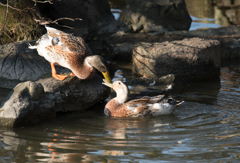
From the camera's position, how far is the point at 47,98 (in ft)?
18.2

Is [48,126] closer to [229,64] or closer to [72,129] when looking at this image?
[72,129]

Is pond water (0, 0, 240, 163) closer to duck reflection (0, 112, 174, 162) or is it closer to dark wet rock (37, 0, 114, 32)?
duck reflection (0, 112, 174, 162)

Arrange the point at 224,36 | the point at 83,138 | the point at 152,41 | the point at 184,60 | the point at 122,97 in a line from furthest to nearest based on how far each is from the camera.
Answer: the point at 224,36
the point at 152,41
the point at 184,60
the point at 122,97
the point at 83,138

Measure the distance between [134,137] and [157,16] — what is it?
801 cm

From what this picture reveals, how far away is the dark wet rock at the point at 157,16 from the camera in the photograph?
1196 centimetres

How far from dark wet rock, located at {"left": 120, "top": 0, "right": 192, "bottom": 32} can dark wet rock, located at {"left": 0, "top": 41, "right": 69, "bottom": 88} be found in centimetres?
552

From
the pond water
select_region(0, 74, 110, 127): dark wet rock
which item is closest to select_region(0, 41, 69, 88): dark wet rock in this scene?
select_region(0, 74, 110, 127): dark wet rock

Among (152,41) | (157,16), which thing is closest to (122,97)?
(152,41)

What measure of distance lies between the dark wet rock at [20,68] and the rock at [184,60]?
2.13 metres

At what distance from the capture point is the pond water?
408 centimetres

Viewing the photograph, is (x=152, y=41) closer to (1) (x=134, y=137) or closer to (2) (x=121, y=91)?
(2) (x=121, y=91)

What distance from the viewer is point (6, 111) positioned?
506cm

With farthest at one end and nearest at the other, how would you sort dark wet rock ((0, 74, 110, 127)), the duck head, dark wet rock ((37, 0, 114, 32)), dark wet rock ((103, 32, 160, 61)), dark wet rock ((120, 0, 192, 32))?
dark wet rock ((120, 0, 192, 32)) < dark wet rock ((37, 0, 114, 32)) < dark wet rock ((103, 32, 160, 61)) < the duck head < dark wet rock ((0, 74, 110, 127))

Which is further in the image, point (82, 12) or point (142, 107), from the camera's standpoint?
point (82, 12)
